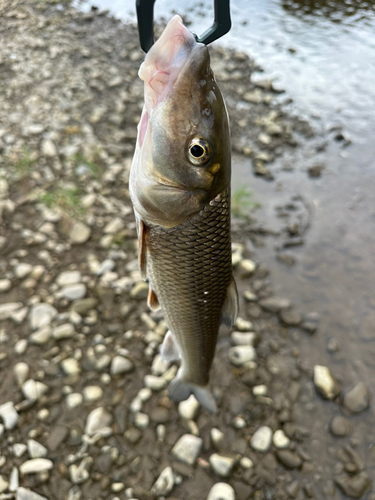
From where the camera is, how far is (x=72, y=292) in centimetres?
383

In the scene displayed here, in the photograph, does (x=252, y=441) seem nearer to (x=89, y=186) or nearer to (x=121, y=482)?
(x=121, y=482)

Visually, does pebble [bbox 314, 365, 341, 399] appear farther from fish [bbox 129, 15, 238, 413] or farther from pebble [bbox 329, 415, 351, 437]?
fish [bbox 129, 15, 238, 413]

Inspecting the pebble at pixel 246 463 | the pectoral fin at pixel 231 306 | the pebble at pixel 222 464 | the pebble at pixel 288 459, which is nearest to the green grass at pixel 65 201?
the pectoral fin at pixel 231 306

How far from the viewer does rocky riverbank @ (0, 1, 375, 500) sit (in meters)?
2.87

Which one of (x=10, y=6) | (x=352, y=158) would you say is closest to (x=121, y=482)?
(x=352, y=158)

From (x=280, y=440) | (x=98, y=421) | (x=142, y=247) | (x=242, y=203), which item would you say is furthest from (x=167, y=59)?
(x=242, y=203)

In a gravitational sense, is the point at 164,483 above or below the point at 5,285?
below

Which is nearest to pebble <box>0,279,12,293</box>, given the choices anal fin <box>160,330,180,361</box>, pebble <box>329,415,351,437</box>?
anal fin <box>160,330,180,361</box>

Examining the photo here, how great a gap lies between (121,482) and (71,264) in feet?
7.18

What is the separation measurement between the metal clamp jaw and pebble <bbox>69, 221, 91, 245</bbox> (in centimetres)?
306

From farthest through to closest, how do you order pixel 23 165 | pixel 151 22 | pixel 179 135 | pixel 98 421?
pixel 23 165 → pixel 98 421 → pixel 179 135 → pixel 151 22

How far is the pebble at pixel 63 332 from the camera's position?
3.49 metres

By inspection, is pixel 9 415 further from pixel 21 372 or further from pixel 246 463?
pixel 246 463

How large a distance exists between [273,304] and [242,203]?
1.71 m
